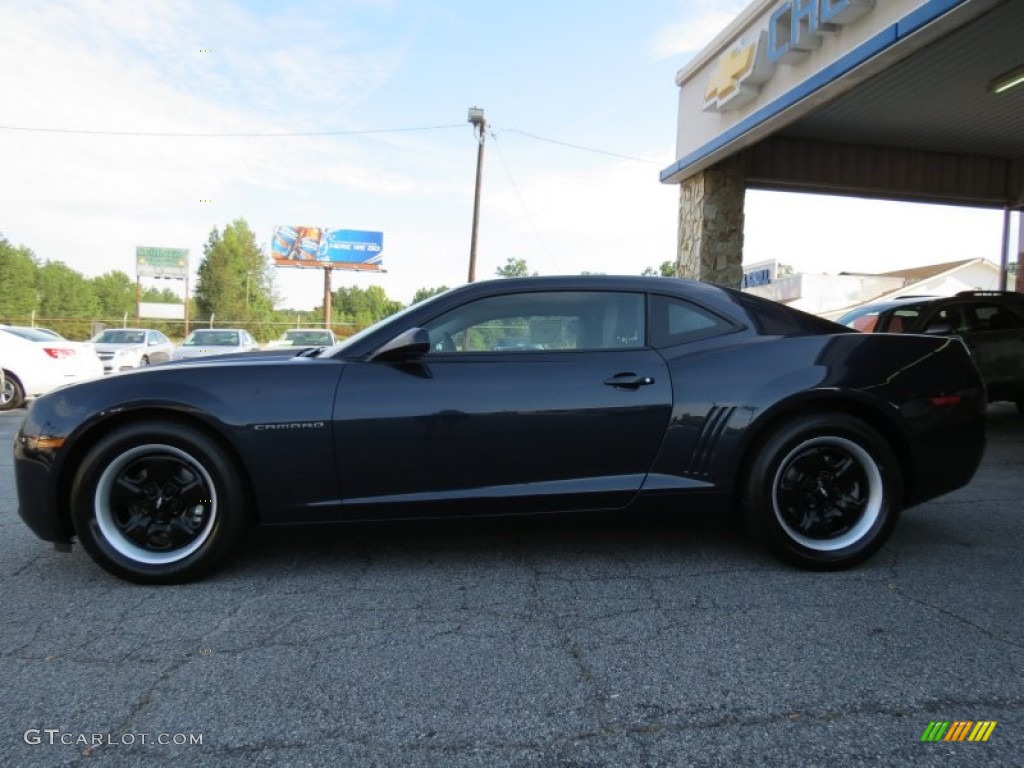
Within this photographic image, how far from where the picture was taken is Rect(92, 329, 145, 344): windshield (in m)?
18.0

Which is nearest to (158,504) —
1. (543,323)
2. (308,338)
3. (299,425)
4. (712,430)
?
(299,425)

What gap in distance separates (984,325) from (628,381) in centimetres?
682

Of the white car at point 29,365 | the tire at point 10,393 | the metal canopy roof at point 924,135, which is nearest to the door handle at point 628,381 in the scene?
the metal canopy roof at point 924,135

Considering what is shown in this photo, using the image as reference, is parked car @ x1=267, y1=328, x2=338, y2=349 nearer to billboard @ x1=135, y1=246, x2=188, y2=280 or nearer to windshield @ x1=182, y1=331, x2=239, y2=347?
windshield @ x1=182, y1=331, x2=239, y2=347

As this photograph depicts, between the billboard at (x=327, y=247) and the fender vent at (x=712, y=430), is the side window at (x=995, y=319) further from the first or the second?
the billboard at (x=327, y=247)

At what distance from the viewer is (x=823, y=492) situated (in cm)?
304

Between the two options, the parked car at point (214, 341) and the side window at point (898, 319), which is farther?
the parked car at point (214, 341)

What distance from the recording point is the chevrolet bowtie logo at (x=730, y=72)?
8055mm

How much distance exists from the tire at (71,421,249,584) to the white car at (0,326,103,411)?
25.1ft

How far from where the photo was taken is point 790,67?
24.9ft

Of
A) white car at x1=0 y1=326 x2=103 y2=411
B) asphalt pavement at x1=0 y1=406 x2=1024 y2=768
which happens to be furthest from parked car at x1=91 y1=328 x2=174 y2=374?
asphalt pavement at x1=0 y1=406 x2=1024 y2=768

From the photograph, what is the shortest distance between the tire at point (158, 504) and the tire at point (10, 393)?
27.3 ft

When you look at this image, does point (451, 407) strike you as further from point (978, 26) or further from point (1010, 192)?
point (1010, 192)

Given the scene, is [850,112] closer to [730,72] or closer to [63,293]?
[730,72]
